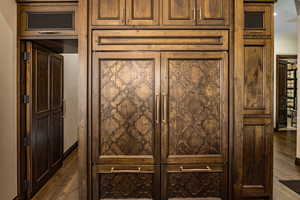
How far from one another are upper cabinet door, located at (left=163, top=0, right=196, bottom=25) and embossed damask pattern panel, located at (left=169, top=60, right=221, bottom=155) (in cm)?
40

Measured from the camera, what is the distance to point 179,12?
2.65 meters

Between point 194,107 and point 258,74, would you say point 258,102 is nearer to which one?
point 258,74

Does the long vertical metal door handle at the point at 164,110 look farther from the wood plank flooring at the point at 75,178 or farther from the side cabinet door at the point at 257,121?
the wood plank flooring at the point at 75,178

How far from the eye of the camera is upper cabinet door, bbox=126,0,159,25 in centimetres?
263

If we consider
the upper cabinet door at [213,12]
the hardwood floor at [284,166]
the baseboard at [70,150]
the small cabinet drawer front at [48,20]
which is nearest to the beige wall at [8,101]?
the small cabinet drawer front at [48,20]

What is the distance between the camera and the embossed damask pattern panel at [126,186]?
2.67 m

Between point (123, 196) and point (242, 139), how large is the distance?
134 centimetres

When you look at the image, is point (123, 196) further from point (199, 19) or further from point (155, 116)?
point (199, 19)

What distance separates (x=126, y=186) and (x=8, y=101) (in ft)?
4.92

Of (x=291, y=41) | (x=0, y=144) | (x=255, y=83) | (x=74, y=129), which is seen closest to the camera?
(x=0, y=144)

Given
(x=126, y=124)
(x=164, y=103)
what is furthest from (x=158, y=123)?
(x=126, y=124)

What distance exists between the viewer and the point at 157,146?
8.74 feet

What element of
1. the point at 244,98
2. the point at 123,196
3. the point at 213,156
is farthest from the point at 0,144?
the point at 244,98

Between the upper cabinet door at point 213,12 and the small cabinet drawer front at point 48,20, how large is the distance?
1323 millimetres
